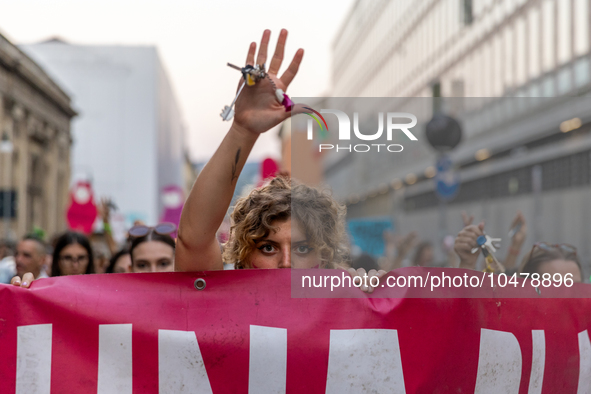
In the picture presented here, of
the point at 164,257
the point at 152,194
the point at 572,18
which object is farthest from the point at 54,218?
the point at 164,257

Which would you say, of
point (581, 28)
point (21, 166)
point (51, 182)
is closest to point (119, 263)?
point (581, 28)

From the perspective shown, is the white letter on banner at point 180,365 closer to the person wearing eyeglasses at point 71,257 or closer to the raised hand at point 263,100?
the raised hand at point 263,100

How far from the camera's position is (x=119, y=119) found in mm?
38938

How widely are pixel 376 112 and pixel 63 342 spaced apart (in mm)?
1403

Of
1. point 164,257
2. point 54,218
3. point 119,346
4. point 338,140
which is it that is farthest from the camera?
point 54,218

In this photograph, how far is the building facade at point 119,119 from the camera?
1501 inches

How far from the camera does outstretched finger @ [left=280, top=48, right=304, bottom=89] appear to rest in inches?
85.7

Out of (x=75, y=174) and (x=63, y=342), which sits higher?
(x=75, y=174)

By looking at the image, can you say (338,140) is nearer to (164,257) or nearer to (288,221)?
(288,221)

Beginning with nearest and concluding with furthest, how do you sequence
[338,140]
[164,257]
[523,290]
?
[338,140], [523,290], [164,257]

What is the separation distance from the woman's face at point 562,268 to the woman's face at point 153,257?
205 centimetres

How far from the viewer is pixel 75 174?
143 ft

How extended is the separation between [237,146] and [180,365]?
33.0 inches

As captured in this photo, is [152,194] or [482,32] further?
[152,194]
